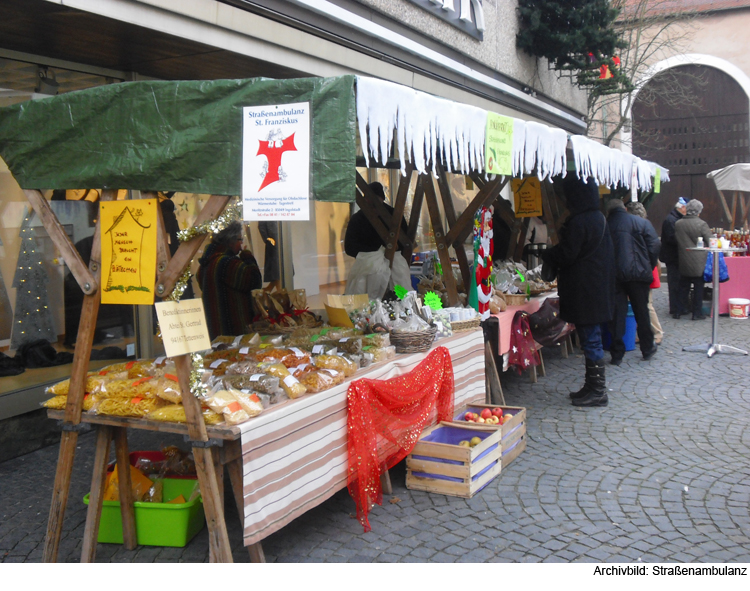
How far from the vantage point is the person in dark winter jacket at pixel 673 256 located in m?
11.4

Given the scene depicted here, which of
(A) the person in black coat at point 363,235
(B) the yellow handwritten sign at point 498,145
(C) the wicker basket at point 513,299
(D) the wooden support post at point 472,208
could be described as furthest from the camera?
(A) the person in black coat at point 363,235

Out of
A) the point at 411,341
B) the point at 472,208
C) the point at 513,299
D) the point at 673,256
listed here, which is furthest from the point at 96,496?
the point at 673,256

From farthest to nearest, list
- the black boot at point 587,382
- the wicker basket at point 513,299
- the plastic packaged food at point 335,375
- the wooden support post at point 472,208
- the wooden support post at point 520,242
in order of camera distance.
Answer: the wooden support post at point 520,242
the wicker basket at point 513,299
the black boot at point 587,382
the wooden support post at point 472,208
the plastic packaged food at point 335,375

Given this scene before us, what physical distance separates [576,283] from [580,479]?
2.15 m

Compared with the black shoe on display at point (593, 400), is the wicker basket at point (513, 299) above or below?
above

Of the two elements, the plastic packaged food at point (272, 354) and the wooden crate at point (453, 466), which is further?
the wooden crate at point (453, 466)

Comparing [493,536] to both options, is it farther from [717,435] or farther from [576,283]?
[576,283]

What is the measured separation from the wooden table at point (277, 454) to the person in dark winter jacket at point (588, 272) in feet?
9.25

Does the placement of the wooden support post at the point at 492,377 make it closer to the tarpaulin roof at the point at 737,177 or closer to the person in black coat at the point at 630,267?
the person in black coat at the point at 630,267

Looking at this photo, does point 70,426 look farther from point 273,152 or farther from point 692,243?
point 692,243

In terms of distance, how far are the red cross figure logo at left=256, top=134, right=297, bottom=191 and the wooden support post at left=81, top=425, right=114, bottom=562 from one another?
1.59 meters

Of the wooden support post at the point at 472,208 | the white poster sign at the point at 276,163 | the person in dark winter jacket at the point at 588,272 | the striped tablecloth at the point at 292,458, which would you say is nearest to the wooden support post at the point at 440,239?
the wooden support post at the point at 472,208

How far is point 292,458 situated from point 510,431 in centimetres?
203

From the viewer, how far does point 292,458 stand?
134 inches
